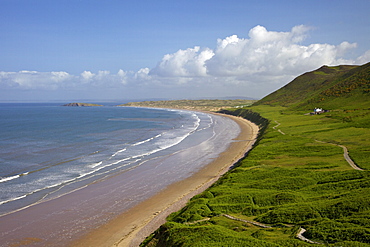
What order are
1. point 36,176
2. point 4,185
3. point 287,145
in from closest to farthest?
1. point 4,185
2. point 36,176
3. point 287,145

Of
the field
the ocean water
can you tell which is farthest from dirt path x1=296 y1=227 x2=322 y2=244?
the ocean water

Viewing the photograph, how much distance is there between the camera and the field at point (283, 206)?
60.8ft

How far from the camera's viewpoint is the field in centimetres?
1853

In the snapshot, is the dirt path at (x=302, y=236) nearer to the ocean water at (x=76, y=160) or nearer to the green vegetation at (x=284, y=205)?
the green vegetation at (x=284, y=205)

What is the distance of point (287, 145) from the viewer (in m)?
50.9

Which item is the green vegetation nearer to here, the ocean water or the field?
the field

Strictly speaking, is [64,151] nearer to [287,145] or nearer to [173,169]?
[173,169]

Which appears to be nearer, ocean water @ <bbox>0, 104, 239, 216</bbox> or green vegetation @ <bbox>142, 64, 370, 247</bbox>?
green vegetation @ <bbox>142, 64, 370, 247</bbox>

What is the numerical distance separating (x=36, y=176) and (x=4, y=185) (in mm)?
4723

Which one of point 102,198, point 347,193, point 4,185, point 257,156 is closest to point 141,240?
point 102,198

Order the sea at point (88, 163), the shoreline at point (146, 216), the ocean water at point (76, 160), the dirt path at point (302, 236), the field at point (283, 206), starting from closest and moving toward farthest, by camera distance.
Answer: the dirt path at point (302, 236), the field at point (283, 206), the shoreline at point (146, 216), the sea at point (88, 163), the ocean water at point (76, 160)

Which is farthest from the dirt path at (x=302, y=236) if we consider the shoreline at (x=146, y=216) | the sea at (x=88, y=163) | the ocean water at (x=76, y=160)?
the ocean water at (x=76, y=160)

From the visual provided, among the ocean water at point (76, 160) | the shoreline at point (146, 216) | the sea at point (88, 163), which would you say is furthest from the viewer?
the ocean water at point (76, 160)

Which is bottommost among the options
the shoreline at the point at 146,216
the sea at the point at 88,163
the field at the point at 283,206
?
the shoreline at the point at 146,216
